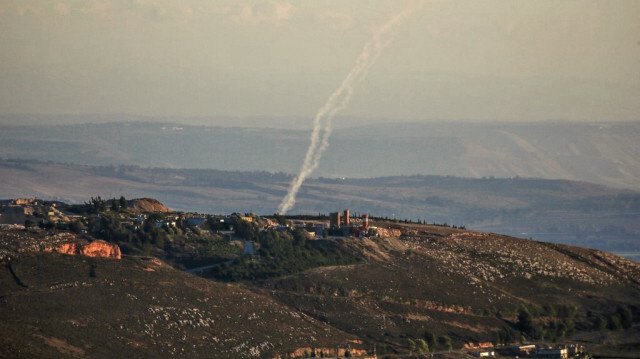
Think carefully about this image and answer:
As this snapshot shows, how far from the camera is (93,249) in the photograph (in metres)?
188

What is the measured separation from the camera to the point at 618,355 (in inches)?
7475

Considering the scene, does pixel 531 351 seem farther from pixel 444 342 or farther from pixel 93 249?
pixel 93 249

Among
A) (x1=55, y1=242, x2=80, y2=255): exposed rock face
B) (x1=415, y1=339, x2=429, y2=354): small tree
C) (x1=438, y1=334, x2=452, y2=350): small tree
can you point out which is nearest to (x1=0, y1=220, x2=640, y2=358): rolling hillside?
(x1=438, y1=334, x2=452, y2=350): small tree

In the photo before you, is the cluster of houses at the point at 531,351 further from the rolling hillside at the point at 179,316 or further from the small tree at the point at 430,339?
the small tree at the point at 430,339

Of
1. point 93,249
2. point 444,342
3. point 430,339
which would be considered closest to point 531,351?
point 444,342

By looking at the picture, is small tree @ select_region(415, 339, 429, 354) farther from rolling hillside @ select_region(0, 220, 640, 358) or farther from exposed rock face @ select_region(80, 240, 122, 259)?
exposed rock face @ select_region(80, 240, 122, 259)

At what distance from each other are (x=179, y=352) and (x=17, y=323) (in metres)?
16.1

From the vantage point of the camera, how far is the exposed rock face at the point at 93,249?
18588 cm

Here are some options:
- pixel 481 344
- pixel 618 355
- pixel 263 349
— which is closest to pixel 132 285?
pixel 263 349

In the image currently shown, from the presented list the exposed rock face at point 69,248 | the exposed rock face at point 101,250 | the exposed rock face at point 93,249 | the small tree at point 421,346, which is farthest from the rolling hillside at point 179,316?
the exposed rock face at point 69,248

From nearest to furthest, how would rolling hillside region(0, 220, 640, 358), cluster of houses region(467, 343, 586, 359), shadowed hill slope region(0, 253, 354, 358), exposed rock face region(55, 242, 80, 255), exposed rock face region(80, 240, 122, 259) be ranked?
1. shadowed hill slope region(0, 253, 354, 358)
2. rolling hillside region(0, 220, 640, 358)
3. exposed rock face region(55, 242, 80, 255)
4. cluster of houses region(467, 343, 586, 359)
5. exposed rock face region(80, 240, 122, 259)

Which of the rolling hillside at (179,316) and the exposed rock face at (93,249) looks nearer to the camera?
the rolling hillside at (179,316)

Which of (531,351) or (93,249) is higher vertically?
(93,249)

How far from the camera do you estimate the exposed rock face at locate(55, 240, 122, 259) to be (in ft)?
610
